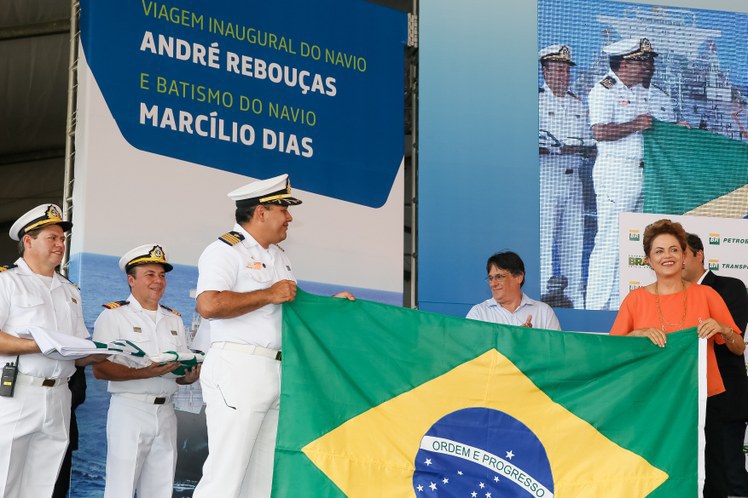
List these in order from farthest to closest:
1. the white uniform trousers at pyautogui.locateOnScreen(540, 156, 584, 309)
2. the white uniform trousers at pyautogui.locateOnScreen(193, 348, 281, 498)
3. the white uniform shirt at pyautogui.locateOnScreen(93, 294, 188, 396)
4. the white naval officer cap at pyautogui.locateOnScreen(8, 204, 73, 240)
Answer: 1. the white uniform trousers at pyautogui.locateOnScreen(540, 156, 584, 309)
2. the white uniform shirt at pyautogui.locateOnScreen(93, 294, 188, 396)
3. the white naval officer cap at pyautogui.locateOnScreen(8, 204, 73, 240)
4. the white uniform trousers at pyautogui.locateOnScreen(193, 348, 281, 498)

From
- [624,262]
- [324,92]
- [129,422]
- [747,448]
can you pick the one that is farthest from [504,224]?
[129,422]

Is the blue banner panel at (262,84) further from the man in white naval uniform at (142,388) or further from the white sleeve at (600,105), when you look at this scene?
the white sleeve at (600,105)

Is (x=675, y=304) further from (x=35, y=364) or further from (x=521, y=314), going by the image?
(x=35, y=364)

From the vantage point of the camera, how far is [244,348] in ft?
12.7

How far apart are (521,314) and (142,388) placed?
6.69 feet

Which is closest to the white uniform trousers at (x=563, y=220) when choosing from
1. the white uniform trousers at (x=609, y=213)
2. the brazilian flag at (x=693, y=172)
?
the white uniform trousers at (x=609, y=213)

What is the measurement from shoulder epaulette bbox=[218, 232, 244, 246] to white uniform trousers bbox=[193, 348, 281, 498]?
1.40 ft

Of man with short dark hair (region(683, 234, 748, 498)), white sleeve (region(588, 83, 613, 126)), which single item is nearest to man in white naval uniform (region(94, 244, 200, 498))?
man with short dark hair (region(683, 234, 748, 498))

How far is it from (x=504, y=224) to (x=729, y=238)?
158 centimetres

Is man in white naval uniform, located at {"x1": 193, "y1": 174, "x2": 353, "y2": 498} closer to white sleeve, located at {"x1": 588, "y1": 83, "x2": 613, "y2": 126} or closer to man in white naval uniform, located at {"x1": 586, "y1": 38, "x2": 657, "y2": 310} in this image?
man in white naval uniform, located at {"x1": 586, "y1": 38, "x2": 657, "y2": 310}

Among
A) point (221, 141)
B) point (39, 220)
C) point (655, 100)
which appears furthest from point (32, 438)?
point (655, 100)

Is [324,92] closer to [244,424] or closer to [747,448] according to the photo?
[244,424]

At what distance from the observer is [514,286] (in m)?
5.43

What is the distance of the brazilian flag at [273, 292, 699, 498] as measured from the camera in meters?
3.92
